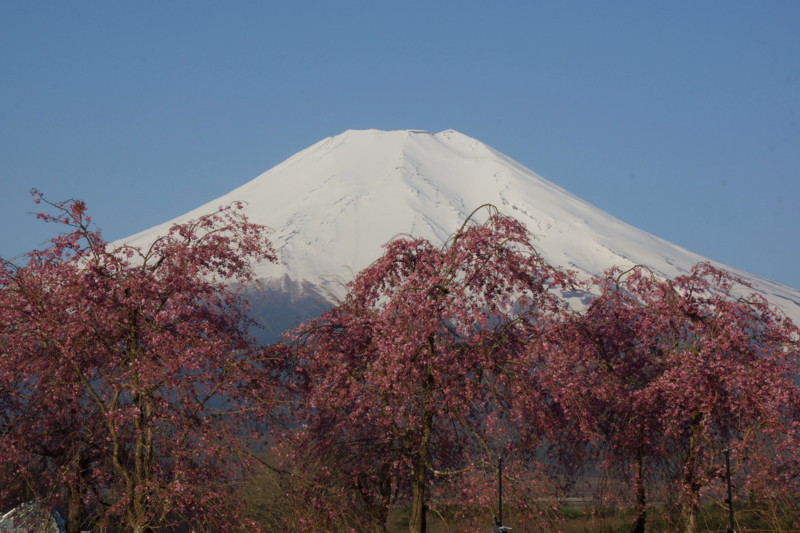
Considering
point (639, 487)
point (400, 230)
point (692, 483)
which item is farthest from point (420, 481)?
point (400, 230)

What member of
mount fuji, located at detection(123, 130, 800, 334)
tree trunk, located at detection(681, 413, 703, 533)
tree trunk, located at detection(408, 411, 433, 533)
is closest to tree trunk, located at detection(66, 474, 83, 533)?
tree trunk, located at detection(408, 411, 433, 533)

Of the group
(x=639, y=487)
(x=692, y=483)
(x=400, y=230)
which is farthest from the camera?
(x=400, y=230)

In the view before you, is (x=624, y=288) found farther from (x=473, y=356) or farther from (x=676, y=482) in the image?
(x=473, y=356)

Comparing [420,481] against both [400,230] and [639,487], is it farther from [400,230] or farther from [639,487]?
[400,230]

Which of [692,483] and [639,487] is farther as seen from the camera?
[639,487]

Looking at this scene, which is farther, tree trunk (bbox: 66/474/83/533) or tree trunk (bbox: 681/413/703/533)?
tree trunk (bbox: 681/413/703/533)

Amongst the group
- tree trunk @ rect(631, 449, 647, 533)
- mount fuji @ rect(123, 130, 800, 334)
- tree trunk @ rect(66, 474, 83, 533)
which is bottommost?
tree trunk @ rect(66, 474, 83, 533)

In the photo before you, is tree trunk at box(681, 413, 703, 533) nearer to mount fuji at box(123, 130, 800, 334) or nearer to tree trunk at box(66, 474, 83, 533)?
tree trunk at box(66, 474, 83, 533)

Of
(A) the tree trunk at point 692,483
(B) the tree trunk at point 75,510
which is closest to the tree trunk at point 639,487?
(A) the tree trunk at point 692,483

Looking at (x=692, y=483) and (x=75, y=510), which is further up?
(x=692, y=483)

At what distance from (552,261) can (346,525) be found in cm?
13806

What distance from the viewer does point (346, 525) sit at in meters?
21.7

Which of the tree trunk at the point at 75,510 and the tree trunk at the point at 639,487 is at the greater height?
the tree trunk at the point at 639,487

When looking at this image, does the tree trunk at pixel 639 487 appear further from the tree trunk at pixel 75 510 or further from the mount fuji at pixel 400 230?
the mount fuji at pixel 400 230
